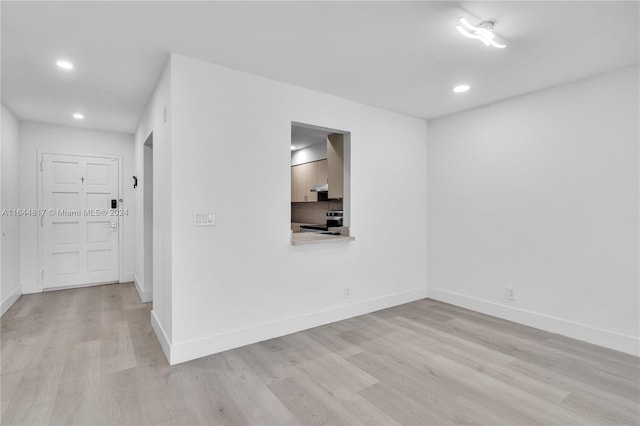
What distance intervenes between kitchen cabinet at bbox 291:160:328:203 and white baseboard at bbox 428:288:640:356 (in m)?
3.07

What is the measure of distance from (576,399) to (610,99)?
2.59 m

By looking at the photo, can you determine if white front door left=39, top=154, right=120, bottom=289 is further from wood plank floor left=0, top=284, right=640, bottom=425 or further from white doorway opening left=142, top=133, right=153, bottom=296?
wood plank floor left=0, top=284, right=640, bottom=425

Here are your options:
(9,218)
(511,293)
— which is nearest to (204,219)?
(9,218)

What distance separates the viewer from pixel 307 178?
6.72m

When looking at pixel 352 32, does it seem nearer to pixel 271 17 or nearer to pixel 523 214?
pixel 271 17

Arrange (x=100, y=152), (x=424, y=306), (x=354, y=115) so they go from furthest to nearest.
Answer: (x=100, y=152) → (x=424, y=306) → (x=354, y=115)

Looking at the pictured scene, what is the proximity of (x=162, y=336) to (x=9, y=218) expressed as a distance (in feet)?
9.97

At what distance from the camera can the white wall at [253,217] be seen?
2684 mm

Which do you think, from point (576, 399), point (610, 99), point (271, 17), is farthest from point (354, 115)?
point (576, 399)

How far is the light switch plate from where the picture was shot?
2721 mm

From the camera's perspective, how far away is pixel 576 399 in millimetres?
2143

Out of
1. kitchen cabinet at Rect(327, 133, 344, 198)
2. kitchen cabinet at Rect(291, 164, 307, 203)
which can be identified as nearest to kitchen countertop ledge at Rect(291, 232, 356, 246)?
kitchen cabinet at Rect(327, 133, 344, 198)

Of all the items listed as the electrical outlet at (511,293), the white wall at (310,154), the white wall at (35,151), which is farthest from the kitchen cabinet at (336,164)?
the white wall at (35,151)

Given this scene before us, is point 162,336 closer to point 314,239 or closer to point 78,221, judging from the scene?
point 314,239
